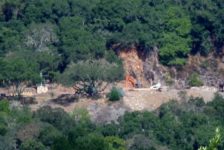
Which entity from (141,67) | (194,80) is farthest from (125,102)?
(194,80)

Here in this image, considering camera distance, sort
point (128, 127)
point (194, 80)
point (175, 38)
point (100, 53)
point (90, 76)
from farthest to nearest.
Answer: point (175, 38), point (194, 80), point (100, 53), point (90, 76), point (128, 127)

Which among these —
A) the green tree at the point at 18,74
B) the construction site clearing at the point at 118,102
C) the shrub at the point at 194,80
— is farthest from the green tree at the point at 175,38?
the green tree at the point at 18,74

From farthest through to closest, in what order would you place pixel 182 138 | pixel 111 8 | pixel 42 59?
1. pixel 111 8
2. pixel 42 59
3. pixel 182 138

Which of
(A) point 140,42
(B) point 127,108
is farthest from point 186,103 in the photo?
(A) point 140,42

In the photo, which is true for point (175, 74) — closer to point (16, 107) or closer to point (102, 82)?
point (102, 82)

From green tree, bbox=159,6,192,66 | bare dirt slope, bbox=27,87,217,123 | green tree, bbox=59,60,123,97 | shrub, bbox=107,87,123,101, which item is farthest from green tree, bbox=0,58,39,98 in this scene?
green tree, bbox=159,6,192,66

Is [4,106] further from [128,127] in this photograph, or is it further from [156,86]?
[156,86]

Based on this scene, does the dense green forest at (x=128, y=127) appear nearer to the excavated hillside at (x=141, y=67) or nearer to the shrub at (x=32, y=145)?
the shrub at (x=32, y=145)
